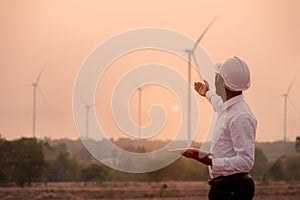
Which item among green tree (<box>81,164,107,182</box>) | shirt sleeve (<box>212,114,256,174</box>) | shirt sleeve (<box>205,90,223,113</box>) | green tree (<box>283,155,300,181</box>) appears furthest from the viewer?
green tree (<box>283,155,300,181</box>)

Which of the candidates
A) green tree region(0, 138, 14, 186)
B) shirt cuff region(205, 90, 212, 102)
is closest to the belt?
shirt cuff region(205, 90, 212, 102)

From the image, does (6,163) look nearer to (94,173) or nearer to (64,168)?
(64,168)

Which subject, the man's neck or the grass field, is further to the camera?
the grass field

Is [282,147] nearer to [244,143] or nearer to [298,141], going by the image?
[298,141]

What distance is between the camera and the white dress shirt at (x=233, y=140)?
2.93 m

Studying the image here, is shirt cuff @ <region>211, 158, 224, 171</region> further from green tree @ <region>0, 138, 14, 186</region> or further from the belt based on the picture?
green tree @ <region>0, 138, 14, 186</region>

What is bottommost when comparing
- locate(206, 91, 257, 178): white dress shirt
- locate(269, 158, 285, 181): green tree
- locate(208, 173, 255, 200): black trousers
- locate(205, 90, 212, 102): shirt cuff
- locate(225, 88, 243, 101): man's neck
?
locate(208, 173, 255, 200): black trousers

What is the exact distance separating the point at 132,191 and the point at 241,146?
674 inches

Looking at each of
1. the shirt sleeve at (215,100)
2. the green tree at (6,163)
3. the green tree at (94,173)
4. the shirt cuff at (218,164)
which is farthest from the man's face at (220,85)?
the green tree at (94,173)

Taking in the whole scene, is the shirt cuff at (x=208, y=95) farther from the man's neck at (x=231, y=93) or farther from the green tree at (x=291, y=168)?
the green tree at (x=291, y=168)

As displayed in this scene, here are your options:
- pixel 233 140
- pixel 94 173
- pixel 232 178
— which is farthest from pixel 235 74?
pixel 94 173

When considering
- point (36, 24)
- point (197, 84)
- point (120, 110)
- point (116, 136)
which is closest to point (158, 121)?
point (120, 110)

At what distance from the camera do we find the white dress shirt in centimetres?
293

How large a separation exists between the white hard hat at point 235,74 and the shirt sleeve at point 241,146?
0.12m
